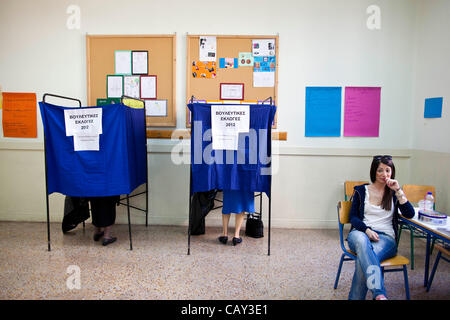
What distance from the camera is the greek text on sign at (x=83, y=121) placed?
2473mm

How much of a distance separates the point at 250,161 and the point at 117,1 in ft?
8.23

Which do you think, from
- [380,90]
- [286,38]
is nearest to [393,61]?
[380,90]

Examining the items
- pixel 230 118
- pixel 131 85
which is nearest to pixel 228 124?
pixel 230 118

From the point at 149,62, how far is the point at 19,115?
1765 millimetres

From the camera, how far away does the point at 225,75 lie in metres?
3.25

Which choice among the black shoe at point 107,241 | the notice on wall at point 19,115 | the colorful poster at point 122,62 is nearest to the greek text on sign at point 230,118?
the colorful poster at point 122,62

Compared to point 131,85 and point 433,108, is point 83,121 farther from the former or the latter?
point 433,108

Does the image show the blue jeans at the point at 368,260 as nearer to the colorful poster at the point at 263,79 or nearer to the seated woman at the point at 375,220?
the seated woman at the point at 375,220

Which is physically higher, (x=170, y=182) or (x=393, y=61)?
(x=393, y=61)

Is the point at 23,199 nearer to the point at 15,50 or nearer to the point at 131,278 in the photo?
the point at 15,50

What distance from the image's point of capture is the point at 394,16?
125 inches

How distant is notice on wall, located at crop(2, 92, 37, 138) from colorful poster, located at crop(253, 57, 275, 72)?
273cm

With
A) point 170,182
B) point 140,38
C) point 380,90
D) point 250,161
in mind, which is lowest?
point 170,182

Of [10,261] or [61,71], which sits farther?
[61,71]
